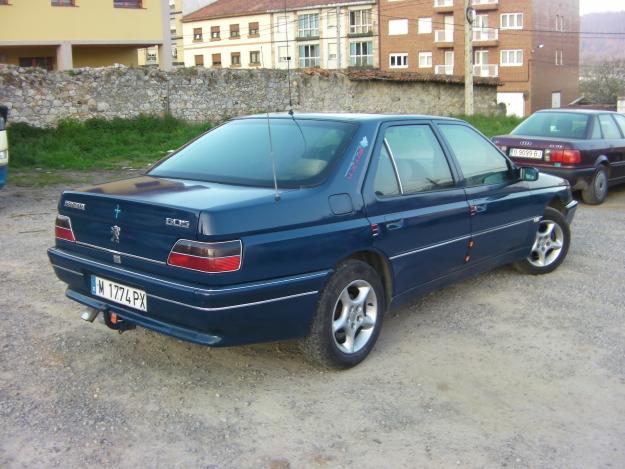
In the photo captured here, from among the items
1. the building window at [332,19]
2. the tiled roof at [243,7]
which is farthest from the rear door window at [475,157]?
the building window at [332,19]

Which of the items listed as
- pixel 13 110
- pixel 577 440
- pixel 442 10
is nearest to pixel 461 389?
pixel 577 440

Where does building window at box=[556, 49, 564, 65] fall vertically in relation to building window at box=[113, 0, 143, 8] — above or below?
above

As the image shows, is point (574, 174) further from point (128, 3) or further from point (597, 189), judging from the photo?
point (128, 3)

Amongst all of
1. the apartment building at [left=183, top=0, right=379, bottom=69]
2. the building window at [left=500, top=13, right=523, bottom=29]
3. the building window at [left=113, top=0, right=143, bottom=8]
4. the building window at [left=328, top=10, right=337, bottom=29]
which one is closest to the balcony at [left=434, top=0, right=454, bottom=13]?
the building window at [left=500, top=13, right=523, bottom=29]

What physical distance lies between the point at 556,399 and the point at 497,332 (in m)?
1.10

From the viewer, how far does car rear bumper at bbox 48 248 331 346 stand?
368 cm

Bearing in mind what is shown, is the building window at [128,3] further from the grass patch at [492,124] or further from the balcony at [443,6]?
the balcony at [443,6]

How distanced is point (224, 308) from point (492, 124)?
24.1 metres

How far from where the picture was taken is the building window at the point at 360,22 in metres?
70.1

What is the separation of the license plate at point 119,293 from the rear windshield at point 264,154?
877mm

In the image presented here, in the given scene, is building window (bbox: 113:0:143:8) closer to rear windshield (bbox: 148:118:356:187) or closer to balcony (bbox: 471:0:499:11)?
rear windshield (bbox: 148:118:356:187)

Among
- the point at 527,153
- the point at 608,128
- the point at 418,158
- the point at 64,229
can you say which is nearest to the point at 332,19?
the point at 608,128

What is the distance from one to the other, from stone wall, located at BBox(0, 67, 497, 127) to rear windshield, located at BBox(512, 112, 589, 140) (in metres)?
4.14

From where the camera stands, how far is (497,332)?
510 cm
